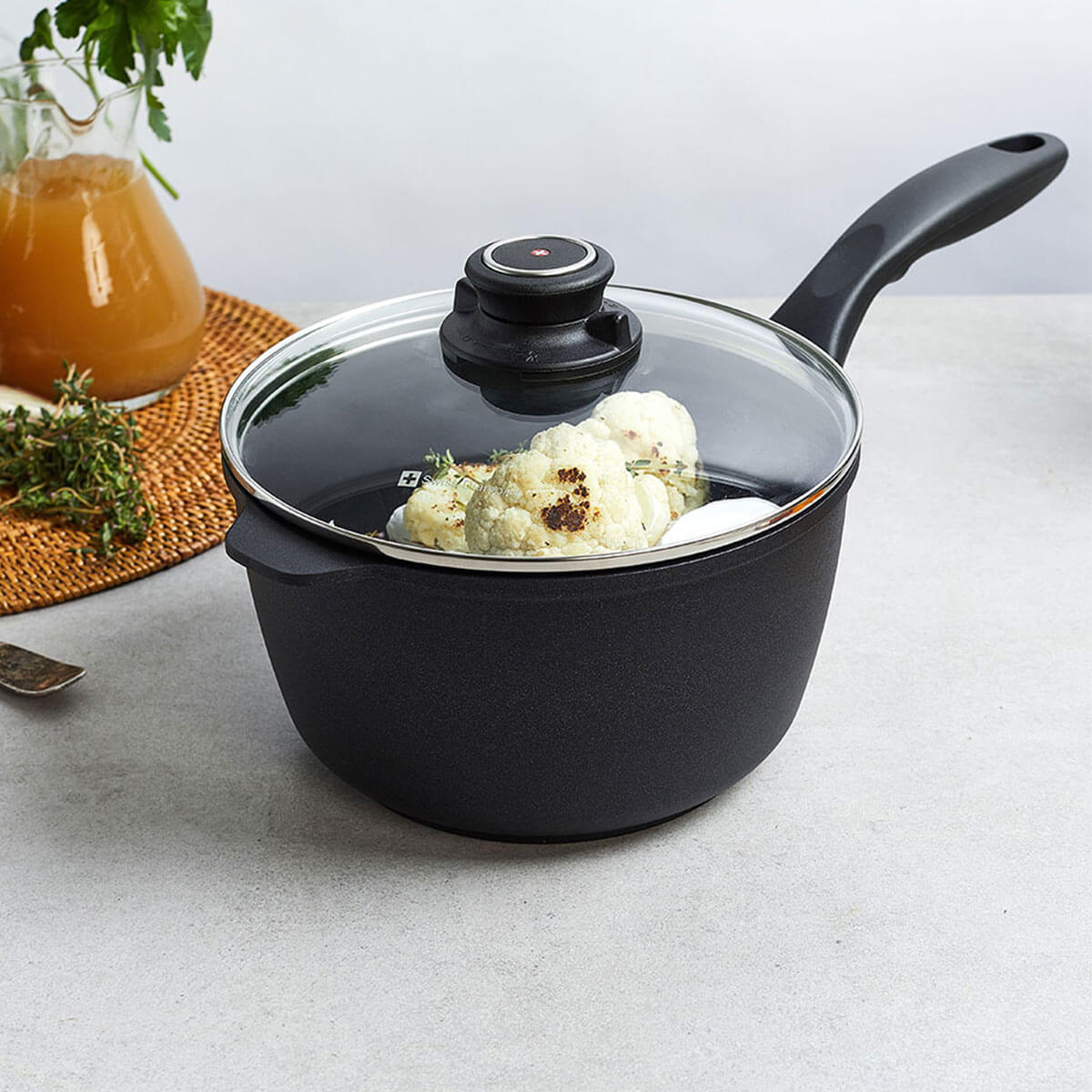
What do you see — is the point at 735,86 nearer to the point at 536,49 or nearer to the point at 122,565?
the point at 536,49

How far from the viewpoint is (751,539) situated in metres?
0.68

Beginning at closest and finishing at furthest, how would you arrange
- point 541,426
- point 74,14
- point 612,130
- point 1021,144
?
1. point 541,426
2. point 1021,144
3. point 74,14
4. point 612,130

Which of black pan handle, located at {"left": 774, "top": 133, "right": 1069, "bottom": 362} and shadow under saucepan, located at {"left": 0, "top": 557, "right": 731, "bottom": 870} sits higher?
black pan handle, located at {"left": 774, "top": 133, "right": 1069, "bottom": 362}

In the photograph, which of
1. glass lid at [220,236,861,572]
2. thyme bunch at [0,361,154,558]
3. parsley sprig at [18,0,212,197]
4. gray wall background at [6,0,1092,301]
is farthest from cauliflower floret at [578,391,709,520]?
gray wall background at [6,0,1092,301]

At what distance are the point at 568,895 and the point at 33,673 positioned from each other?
17.0 inches

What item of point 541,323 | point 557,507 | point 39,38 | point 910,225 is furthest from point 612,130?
point 557,507

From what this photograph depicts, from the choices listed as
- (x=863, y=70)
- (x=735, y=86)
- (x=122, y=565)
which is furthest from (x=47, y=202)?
(x=863, y=70)

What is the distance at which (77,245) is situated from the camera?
1236 millimetres

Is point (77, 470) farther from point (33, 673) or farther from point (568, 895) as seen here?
point (568, 895)

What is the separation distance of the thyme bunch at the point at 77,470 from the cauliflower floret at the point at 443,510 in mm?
455

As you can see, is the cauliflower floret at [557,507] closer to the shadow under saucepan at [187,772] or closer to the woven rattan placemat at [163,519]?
the shadow under saucepan at [187,772]

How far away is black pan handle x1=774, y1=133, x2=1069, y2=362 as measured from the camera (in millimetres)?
937

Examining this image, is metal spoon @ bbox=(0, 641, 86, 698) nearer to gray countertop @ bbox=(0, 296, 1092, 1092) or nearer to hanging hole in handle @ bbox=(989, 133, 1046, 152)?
gray countertop @ bbox=(0, 296, 1092, 1092)

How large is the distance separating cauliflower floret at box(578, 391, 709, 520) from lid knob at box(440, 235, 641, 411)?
21 mm
